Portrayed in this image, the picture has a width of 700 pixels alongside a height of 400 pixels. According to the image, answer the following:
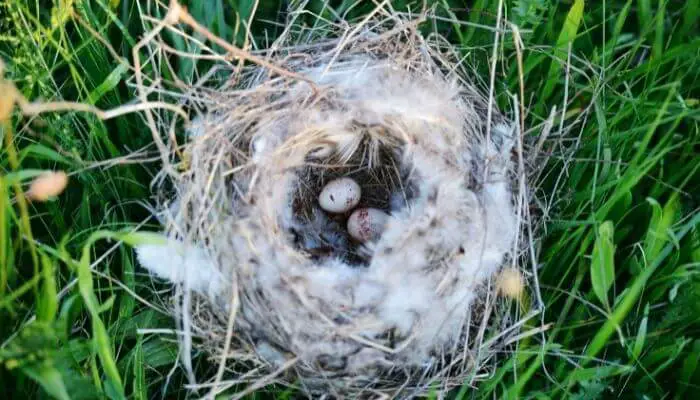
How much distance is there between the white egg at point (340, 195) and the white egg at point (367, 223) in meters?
0.04

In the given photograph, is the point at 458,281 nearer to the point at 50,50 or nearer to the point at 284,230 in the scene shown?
the point at 284,230

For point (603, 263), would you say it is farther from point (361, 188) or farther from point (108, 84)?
point (108, 84)

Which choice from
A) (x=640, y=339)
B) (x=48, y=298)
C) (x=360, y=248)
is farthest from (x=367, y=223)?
(x=48, y=298)

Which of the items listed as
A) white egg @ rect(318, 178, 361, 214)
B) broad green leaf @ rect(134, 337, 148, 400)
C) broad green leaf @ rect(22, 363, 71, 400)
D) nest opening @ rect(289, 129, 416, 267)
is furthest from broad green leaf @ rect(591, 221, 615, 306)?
broad green leaf @ rect(22, 363, 71, 400)

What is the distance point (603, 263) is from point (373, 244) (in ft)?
1.82

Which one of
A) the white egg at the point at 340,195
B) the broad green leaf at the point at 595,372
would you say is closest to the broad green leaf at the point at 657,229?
the broad green leaf at the point at 595,372

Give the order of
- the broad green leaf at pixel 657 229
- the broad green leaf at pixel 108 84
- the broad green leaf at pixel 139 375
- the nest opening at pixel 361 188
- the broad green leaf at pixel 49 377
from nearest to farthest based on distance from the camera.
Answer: the broad green leaf at pixel 49 377 → the broad green leaf at pixel 139 375 → the broad green leaf at pixel 657 229 → the broad green leaf at pixel 108 84 → the nest opening at pixel 361 188

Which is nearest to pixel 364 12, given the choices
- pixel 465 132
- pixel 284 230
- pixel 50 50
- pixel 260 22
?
pixel 260 22

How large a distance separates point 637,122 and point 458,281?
0.69 m

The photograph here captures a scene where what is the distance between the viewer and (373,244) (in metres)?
2.06

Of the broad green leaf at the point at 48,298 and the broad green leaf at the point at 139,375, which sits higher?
the broad green leaf at the point at 48,298

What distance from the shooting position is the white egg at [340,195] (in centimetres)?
221

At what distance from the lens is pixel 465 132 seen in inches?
79.6

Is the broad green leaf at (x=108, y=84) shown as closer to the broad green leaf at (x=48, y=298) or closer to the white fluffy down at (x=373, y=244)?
the white fluffy down at (x=373, y=244)
